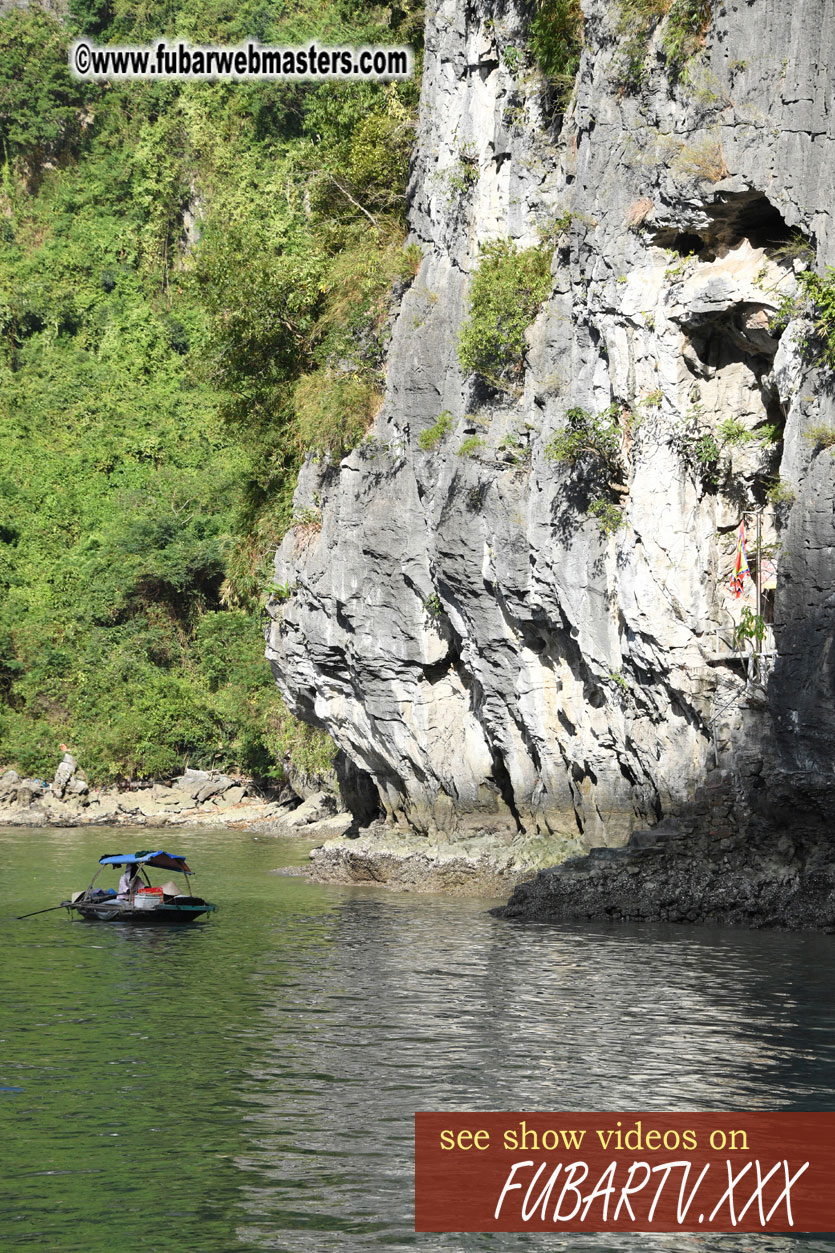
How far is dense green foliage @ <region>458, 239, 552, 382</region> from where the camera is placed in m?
24.9

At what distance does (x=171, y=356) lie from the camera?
2491 inches

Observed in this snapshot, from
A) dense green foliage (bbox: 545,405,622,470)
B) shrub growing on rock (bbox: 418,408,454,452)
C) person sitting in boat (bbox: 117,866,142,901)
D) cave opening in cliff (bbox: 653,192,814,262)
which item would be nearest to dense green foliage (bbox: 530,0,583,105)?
cave opening in cliff (bbox: 653,192,814,262)

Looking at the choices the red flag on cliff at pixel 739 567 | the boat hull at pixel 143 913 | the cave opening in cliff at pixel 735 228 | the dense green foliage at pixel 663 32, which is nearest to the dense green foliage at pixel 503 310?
the cave opening in cliff at pixel 735 228

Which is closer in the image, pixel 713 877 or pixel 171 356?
pixel 713 877

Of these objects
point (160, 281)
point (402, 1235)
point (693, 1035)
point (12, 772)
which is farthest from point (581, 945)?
point (160, 281)

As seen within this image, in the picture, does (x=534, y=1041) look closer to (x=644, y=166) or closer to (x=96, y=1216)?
(x=96, y=1216)

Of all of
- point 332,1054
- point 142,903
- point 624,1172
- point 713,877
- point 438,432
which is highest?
point 438,432

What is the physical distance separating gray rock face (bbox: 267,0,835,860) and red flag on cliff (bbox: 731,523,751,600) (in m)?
0.19

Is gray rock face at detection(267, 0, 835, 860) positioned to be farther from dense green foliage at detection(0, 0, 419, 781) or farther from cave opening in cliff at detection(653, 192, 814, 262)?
dense green foliage at detection(0, 0, 419, 781)

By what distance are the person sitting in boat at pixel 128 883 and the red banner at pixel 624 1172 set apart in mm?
13084

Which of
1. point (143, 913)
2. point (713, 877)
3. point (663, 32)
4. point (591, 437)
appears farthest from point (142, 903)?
point (663, 32)

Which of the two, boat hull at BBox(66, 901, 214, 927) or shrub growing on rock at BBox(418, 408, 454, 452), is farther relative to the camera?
shrub growing on rock at BBox(418, 408, 454, 452)

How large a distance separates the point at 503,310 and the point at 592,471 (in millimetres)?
3879

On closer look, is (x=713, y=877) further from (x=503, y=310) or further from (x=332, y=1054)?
(x=503, y=310)
